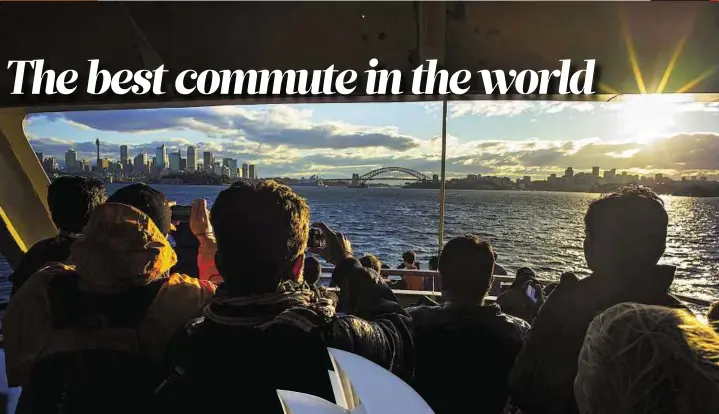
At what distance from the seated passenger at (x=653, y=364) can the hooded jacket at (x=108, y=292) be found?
34.7 inches

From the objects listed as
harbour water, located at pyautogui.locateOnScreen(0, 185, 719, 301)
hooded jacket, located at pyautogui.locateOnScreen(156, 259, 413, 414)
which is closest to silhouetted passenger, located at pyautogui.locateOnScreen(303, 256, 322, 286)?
hooded jacket, located at pyautogui.locateOnScreen(156, 259, 413, 414)

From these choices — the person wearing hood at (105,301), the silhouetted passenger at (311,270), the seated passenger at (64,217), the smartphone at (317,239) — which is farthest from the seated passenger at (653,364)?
the silhouetted passenger at (311,270)

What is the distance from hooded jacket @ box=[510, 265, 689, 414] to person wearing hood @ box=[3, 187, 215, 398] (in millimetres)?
794

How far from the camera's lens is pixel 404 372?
1113 millimetres

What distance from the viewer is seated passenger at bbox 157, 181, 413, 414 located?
3.17 feet

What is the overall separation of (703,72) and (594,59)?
0.47 metres

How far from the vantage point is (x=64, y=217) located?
1639 millimetres

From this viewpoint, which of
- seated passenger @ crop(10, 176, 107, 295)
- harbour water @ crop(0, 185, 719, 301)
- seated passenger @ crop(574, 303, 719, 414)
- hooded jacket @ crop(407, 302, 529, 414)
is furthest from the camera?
harbour water @ crop(0, 185, 719, 301)

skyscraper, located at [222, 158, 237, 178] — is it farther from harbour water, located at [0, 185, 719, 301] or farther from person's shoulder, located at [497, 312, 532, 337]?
harbour water, located at [0, 185, 719, 301]

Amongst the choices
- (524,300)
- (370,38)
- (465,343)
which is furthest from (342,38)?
(465,343)

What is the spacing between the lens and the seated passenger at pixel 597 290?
4.03ft

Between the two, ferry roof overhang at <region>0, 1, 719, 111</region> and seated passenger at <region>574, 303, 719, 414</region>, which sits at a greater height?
ferry roof overhang at <region>0, 1, 719, 111</region>

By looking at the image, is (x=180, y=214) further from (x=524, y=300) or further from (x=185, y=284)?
(x=524, y=300)

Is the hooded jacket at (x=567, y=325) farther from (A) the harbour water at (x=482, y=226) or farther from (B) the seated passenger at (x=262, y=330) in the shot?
(A) the harbour water at (x=482, y=226)
